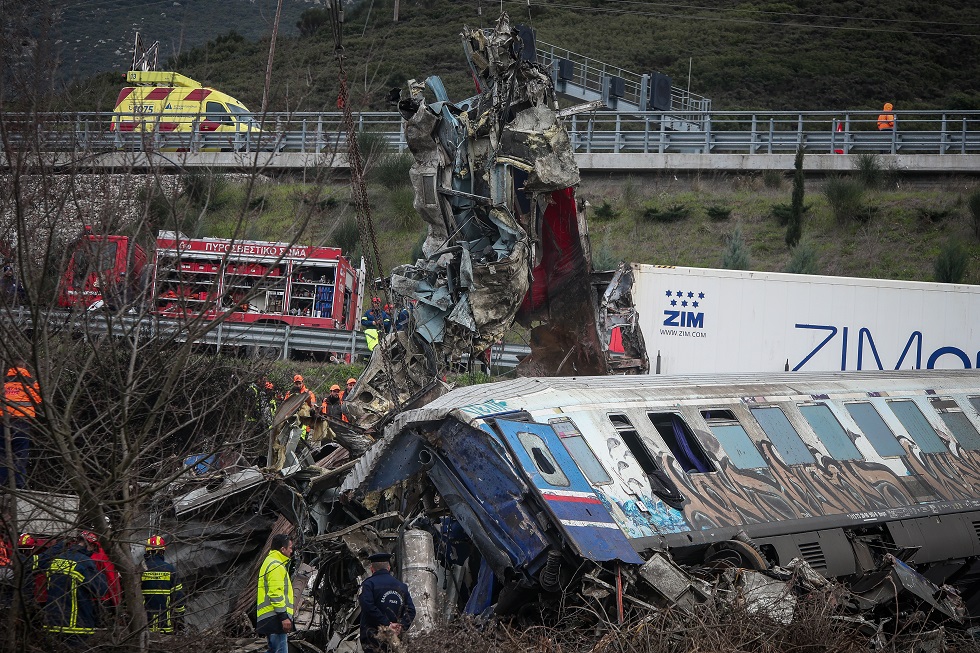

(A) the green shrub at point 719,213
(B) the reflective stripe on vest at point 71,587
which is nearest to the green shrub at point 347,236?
(A) the green shrub at point 719,213

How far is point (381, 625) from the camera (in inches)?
344

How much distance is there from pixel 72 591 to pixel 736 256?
27.0 m

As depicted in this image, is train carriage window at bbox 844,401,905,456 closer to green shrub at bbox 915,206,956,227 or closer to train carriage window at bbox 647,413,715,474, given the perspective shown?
train carriage window at bbox 647,413,715,474

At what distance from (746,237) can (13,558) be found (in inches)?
1300

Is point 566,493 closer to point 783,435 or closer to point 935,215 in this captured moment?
point 783,435

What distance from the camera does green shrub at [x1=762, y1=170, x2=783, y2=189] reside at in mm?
40344

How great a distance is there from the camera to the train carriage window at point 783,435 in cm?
1188

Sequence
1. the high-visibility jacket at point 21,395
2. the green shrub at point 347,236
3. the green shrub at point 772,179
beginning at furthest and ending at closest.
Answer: the green shrub at point 772,179, the green shrub at point 347,236, the high-visibility jacket at point 21,395

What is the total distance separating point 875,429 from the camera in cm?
1298

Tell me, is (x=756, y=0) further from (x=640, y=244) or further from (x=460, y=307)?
(x=460, y=307)

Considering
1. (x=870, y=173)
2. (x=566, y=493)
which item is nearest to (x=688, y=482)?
(x=566, y=493)

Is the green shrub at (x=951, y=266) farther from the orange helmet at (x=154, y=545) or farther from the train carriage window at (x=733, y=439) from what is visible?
the orange helmet at (x=154, y=545)

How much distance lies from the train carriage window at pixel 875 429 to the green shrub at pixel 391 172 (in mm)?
31623

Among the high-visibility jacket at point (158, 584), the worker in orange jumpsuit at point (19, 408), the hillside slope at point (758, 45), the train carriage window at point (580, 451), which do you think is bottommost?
the high-visibility jacket at point (158, 584)
